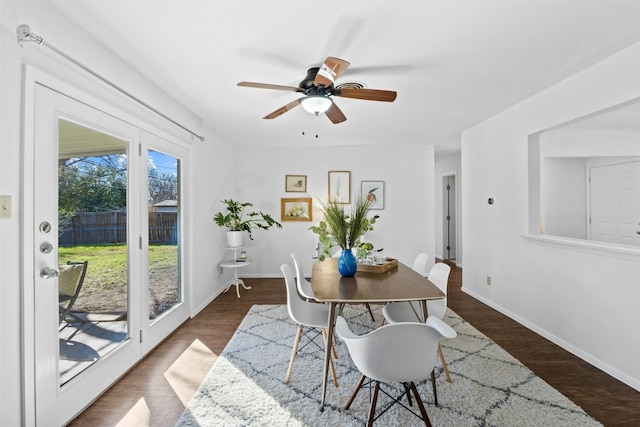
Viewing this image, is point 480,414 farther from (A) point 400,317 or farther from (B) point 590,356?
(B) point 590,356

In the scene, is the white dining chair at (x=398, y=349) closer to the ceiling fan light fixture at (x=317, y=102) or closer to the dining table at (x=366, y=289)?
the dining table at (x=366, y=289)

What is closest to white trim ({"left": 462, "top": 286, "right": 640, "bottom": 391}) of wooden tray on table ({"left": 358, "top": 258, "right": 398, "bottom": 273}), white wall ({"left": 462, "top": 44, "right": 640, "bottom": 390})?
white wall ({"left": 462, "top": 44, "right": 640, "bottom": 390})

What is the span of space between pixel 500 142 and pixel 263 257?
4.05 meters

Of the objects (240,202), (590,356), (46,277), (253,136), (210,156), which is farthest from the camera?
(240,202)

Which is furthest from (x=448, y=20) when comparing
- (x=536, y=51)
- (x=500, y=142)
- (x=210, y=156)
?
(x=210, y=156)

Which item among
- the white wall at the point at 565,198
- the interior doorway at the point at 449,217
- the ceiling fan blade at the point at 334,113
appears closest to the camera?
the ceiling fan blade at the point at 334,113

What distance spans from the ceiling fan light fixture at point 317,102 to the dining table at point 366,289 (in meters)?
1.34

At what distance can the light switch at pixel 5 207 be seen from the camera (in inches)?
51.9

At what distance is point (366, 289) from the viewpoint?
1932 millimetres

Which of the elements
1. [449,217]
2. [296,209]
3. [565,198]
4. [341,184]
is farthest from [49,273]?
[449,217]

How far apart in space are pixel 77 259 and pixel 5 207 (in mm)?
557

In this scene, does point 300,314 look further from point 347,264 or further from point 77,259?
point 77,259

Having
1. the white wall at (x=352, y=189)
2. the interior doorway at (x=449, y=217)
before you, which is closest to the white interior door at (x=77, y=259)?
the white wall at (x=352, y=189)

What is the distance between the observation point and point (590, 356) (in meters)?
2.33
